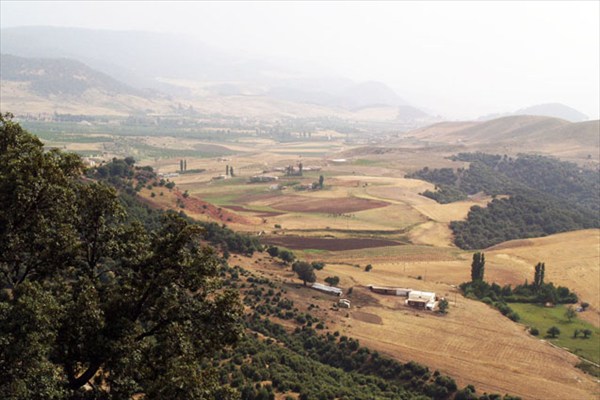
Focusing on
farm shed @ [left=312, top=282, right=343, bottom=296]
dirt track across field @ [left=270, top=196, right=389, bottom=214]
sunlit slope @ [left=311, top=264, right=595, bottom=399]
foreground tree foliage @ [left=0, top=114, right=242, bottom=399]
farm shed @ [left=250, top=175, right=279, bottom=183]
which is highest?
foreground tree foliage @ [left=0, top=114, right=242, bottom=399]

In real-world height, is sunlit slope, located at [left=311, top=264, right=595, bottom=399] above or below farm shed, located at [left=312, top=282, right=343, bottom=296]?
below

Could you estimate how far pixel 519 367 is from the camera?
5744 centimetres

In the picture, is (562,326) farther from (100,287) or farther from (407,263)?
(100,287)

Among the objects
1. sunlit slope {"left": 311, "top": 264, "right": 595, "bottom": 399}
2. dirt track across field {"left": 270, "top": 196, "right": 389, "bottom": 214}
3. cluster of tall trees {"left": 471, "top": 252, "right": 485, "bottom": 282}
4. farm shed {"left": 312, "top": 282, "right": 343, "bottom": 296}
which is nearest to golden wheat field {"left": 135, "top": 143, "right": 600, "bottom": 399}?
sunlit slope {"left": 311, "top": 264, "right": 595, "bottom": 399}

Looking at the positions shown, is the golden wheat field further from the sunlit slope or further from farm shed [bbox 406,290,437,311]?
farm shed [bbox 406,290,437,311]

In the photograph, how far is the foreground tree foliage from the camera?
17.2 m

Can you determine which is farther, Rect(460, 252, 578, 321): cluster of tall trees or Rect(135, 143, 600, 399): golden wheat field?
Rect(460, 252, 578, 321): cluster of tall trees

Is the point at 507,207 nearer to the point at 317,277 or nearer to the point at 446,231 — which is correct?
the point at 446,231

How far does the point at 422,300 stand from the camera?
248ft

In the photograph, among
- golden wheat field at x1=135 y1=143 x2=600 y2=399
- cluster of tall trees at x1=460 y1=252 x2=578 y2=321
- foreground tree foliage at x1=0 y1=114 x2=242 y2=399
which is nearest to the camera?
foreground tree foliage at x1=0 y1=114 x2=242 y2=399

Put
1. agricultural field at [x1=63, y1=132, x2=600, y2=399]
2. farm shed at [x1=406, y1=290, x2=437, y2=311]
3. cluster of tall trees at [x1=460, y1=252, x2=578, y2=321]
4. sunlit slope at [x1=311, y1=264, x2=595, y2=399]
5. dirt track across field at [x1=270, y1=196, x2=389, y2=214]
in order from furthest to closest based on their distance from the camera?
dirt track across field at [x1=270, y1=196, x2=389, y2=214] < cluster of tall trees at [x1=460, y1=252, x2=578, y2=321] < farm shed at [x1=406, y1=290, x2=437, y2=311] < agricultural field at [x1=63, y1=132, x2=600, y2=399] < sunlit slope at [x1=311, y1=264, x2=595, y2=399]

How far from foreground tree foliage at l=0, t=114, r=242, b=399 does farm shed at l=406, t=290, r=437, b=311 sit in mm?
58704

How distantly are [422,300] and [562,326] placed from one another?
17.7 m

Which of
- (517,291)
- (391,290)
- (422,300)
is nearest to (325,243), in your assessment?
(391,290)
